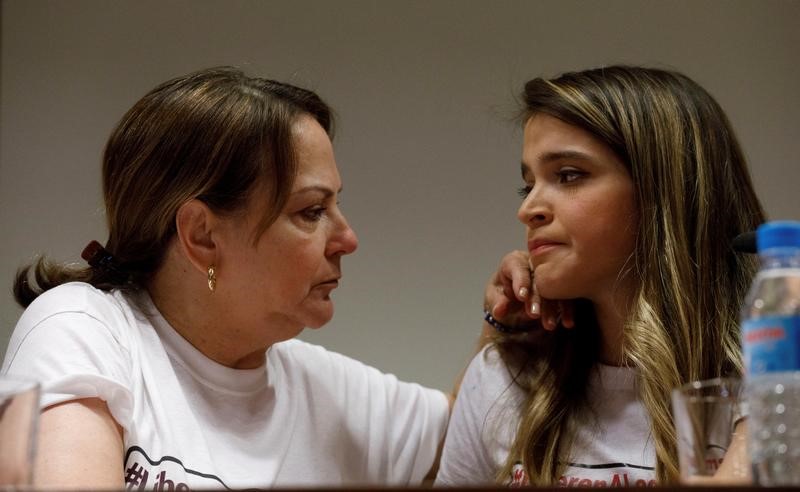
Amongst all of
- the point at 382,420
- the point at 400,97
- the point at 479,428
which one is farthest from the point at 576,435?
the point at 400,97

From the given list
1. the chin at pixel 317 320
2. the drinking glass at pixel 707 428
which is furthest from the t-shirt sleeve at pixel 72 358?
the drinking glass at pixel 707 428

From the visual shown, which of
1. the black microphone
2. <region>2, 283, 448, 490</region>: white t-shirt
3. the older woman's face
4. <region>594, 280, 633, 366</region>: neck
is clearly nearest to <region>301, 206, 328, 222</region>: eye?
the older woman's face

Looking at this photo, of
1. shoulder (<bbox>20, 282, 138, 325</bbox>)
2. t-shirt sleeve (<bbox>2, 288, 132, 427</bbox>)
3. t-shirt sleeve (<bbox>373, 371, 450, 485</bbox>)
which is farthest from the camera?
t-shirt sleeve (<bbox>373, 371, 450, 485</bbox>)

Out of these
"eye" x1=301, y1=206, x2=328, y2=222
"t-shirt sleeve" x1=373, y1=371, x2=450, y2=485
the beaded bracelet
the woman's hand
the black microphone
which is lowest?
"t-shirt sleeve" x1=373, y1=371, x2=450, y2=485

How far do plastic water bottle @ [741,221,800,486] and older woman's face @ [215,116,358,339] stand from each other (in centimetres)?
97

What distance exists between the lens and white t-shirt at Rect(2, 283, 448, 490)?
55.4 inches

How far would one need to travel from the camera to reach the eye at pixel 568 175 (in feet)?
5.16

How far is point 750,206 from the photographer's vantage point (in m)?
1.60

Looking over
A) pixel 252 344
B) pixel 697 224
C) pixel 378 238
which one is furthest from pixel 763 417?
pixel 378 238

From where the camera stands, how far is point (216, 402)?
5.40ft

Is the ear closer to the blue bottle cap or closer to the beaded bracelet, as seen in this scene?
the beaded bracelet

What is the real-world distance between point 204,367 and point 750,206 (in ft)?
3.11

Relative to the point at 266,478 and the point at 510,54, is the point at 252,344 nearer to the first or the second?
the point at 266,478

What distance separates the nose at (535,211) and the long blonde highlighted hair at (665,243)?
0.46 feet
